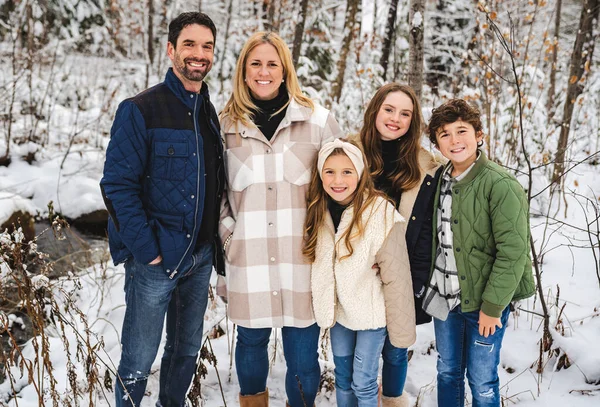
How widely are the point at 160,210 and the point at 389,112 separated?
1.29 metres

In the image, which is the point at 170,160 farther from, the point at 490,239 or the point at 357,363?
the point at 490,239

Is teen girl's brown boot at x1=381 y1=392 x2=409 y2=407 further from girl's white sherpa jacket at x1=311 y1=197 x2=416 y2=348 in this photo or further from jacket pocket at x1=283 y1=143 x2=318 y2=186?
jacket pocket at x1=283 y1=143 x2=318 y2=186

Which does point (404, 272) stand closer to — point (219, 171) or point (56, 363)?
point (219, 171)

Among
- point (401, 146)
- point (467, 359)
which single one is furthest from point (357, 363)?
point (401, 146)

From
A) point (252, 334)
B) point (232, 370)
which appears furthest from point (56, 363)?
point (252, 334)

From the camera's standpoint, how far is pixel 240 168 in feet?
Result: 8.01

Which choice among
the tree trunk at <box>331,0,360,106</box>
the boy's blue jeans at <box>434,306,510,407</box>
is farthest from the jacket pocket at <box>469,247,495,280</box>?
the tree trunk at <box>331,0,360,106</box>

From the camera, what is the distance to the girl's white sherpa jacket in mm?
2312

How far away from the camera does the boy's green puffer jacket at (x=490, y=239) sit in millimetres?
2088

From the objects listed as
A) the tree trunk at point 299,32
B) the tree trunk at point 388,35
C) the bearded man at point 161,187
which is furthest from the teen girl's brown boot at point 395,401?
the tree trunk at point 388,35

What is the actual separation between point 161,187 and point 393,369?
1609 mm

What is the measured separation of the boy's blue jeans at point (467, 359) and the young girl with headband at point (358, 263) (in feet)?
0.68

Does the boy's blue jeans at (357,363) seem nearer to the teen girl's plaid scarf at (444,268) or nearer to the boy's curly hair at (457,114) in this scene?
the teen girl's plaid scarf at (444,268)

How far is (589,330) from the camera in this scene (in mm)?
3230
